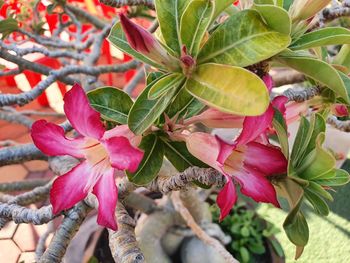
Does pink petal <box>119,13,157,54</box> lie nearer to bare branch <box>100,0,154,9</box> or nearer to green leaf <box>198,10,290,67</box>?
green leaf <box>198,10,290,67</box>

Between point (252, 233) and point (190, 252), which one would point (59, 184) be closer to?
point (190, 252)

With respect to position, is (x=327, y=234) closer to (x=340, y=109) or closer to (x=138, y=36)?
(x=340, y=109)

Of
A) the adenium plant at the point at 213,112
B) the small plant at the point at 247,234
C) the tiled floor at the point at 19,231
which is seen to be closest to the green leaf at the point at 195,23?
the adenium plant at the point at 213,112

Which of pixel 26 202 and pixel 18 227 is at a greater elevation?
pixel 26 202

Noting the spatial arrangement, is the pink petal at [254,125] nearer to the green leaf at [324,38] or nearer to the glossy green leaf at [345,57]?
the green leaf at [324,38]

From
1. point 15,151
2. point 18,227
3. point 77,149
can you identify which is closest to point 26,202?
point 15,151

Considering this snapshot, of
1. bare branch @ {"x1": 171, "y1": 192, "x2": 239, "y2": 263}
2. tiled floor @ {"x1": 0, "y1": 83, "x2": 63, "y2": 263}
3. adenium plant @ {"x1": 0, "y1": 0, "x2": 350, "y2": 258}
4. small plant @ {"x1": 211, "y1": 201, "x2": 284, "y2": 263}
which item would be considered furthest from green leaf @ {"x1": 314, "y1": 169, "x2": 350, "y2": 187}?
tiled floor @ {"x1": 0, "y1": 83, "x2": 63, "y2": 263}

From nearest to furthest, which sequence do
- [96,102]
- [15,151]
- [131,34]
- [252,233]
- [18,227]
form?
[131,34]
[96,102]
[15,151]
[252,233]
[18,227]
